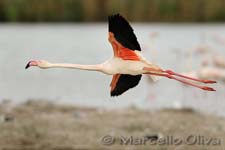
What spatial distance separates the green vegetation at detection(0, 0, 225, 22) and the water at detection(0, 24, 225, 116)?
43cm

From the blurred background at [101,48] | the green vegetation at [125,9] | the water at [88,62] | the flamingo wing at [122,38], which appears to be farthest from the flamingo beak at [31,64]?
the green vegetation at [125,9]

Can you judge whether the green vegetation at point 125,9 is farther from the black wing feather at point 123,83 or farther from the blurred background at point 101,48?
the black wing feather at point 123,83

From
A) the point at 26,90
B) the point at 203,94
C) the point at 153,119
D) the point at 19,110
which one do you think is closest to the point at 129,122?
the point at 153,119

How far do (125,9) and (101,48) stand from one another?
8.38ft

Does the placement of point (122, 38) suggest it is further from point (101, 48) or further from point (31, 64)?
point (101, 48)

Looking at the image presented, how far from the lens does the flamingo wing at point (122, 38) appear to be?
3.41 metres

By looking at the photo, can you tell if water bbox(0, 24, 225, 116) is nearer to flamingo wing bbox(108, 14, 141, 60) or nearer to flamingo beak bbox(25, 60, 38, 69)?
flamingo wing bbox(108, 14, 141, 60)

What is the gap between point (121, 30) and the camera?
11.3 ft
